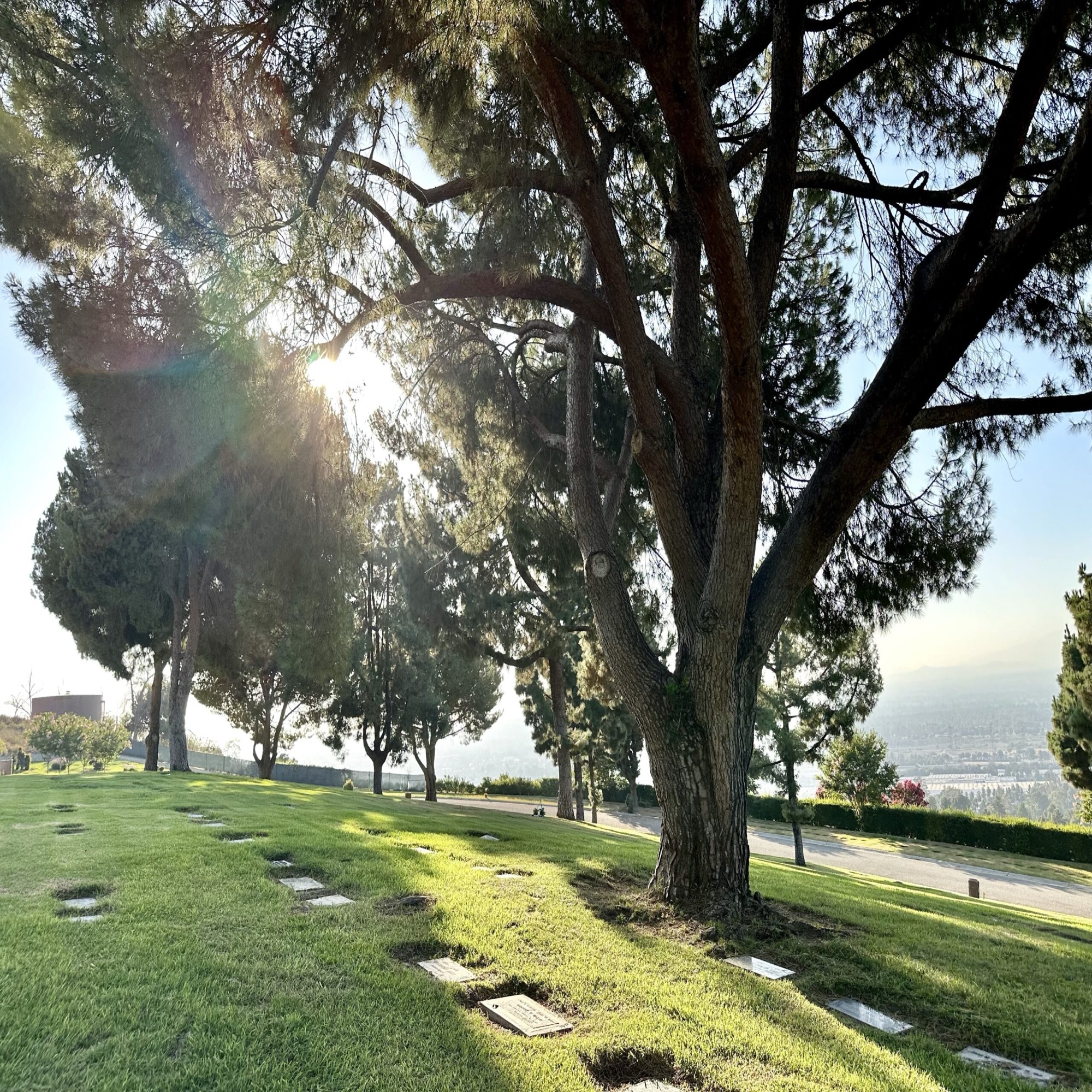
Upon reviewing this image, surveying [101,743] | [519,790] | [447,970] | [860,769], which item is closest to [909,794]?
[860,769]

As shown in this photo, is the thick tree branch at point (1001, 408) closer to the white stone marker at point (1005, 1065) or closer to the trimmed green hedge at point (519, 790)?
the white stone marker at point (1005, 1065)

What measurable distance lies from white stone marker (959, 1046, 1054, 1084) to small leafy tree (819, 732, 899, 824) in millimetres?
20769

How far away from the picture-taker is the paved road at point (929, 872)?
14289 millimetres

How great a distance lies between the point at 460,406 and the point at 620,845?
18.5ft

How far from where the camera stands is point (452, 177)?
6305mm

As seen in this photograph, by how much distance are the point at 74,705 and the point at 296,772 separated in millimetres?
11210

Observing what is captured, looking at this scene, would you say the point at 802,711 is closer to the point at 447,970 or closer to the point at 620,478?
the point at 620,478

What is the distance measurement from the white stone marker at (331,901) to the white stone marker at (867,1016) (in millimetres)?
2648

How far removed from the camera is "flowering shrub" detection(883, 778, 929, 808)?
91.0 feet

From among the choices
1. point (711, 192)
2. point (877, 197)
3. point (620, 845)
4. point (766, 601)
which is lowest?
point (620, 845)

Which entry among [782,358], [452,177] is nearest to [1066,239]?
[782,358]

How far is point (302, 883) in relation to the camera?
4965 millimetres

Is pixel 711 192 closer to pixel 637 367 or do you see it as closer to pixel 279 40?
pixel 637 367

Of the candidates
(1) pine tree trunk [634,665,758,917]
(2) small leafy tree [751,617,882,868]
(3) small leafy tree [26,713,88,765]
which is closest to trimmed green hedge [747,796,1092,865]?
(2) small leafy tree [751,617,882,868]
